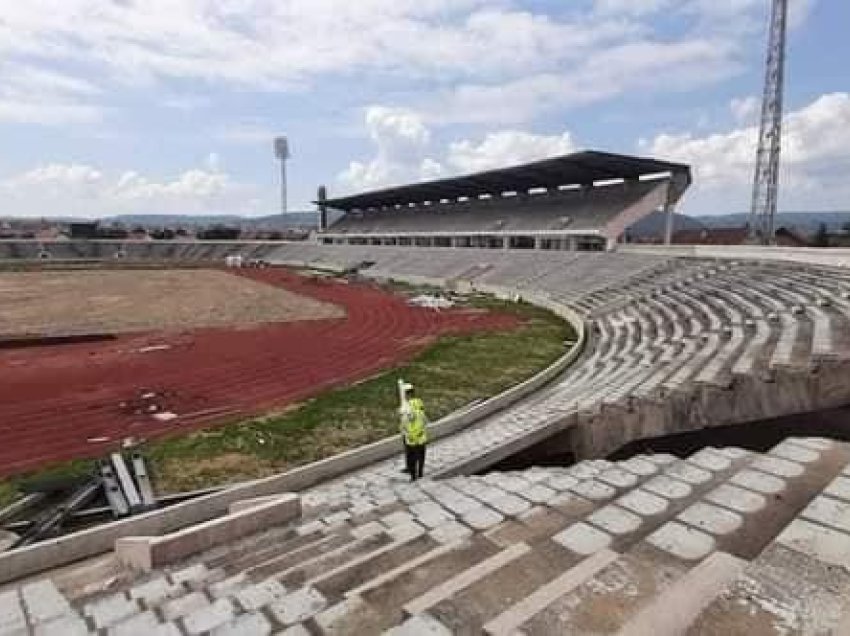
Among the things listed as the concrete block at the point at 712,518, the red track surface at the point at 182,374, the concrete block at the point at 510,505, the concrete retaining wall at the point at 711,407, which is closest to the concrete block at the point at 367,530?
the concrete block at the point at 510,505

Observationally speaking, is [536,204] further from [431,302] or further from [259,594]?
[259,594]

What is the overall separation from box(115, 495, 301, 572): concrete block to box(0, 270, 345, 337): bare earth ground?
2497cm

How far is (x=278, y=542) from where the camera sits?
744 cm

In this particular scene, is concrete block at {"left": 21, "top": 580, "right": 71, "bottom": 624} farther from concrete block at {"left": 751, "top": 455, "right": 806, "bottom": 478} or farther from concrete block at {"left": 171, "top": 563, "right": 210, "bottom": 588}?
concrete block at {"left": 751, "top": 455, "right": 806, "bottom": 478}

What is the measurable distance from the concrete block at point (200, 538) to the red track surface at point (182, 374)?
22.1 ft

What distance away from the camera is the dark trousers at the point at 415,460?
10.1 metres

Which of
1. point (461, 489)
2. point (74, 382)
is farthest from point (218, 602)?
point (74, 382)

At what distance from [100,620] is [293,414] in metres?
10.2

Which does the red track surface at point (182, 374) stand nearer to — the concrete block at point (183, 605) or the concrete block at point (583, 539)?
the concrete block at point (183, 605)

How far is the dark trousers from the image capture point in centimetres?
1009

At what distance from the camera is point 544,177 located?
55.6 m

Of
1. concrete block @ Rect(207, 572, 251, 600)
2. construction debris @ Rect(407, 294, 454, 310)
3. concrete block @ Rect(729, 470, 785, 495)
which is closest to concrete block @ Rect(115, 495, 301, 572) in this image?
concrete block @ Rect(207, 572, 251, 600)

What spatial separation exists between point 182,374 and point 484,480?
49.3ft

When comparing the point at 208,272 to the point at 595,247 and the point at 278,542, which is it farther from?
the point at 278,542
